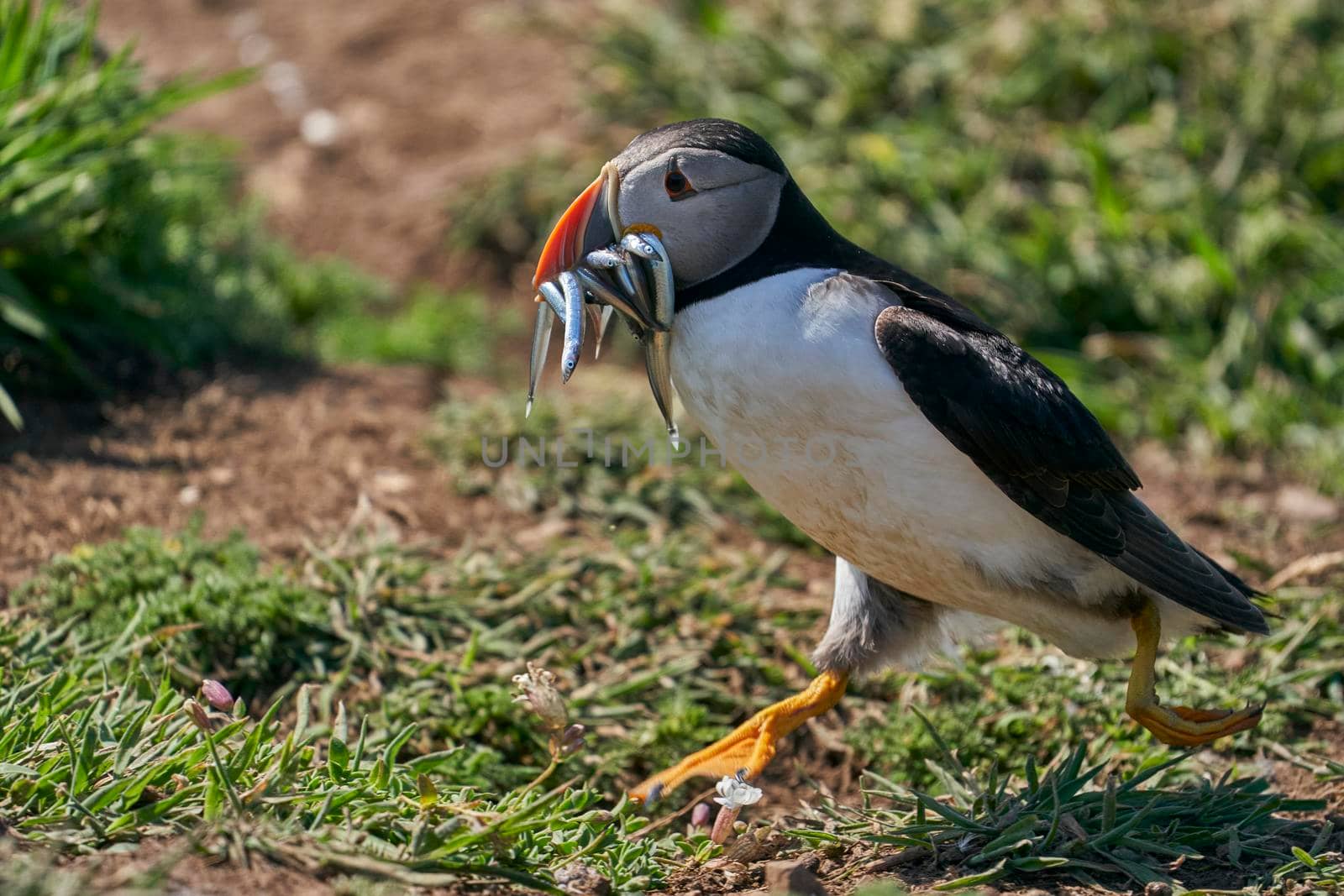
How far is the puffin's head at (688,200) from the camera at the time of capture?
3240mm

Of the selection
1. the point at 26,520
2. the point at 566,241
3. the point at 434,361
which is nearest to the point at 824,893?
the point at 566,241

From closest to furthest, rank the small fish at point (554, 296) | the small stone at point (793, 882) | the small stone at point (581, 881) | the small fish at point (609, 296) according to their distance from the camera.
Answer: the small stone at point (793, 882) → the small stone at point (581, 881) → the small fish at point (609, 296) → the small fish at point (554, 296)

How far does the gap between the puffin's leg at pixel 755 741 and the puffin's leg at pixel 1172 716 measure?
0.73m

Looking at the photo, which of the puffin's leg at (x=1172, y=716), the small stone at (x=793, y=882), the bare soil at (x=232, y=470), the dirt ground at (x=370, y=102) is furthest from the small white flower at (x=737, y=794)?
the dirt ground at (x=370, y=102)

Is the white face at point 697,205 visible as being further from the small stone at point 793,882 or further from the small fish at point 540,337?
the small stone at point 793,882

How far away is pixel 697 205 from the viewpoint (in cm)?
325

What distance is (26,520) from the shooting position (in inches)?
166

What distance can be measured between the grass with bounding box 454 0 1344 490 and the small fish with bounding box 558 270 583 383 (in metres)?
3.50

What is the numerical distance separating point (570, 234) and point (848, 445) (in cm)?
84

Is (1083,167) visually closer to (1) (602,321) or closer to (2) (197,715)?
(1) (602,321)

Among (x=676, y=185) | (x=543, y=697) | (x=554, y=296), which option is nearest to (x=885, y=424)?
(x=676, y=185)

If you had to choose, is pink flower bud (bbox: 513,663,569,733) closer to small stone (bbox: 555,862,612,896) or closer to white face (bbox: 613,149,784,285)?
small stone (bbox: 555,862,612,896)

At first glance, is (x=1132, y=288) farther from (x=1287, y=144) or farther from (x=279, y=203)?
(x=279, y=203)

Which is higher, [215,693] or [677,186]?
[677,186]
